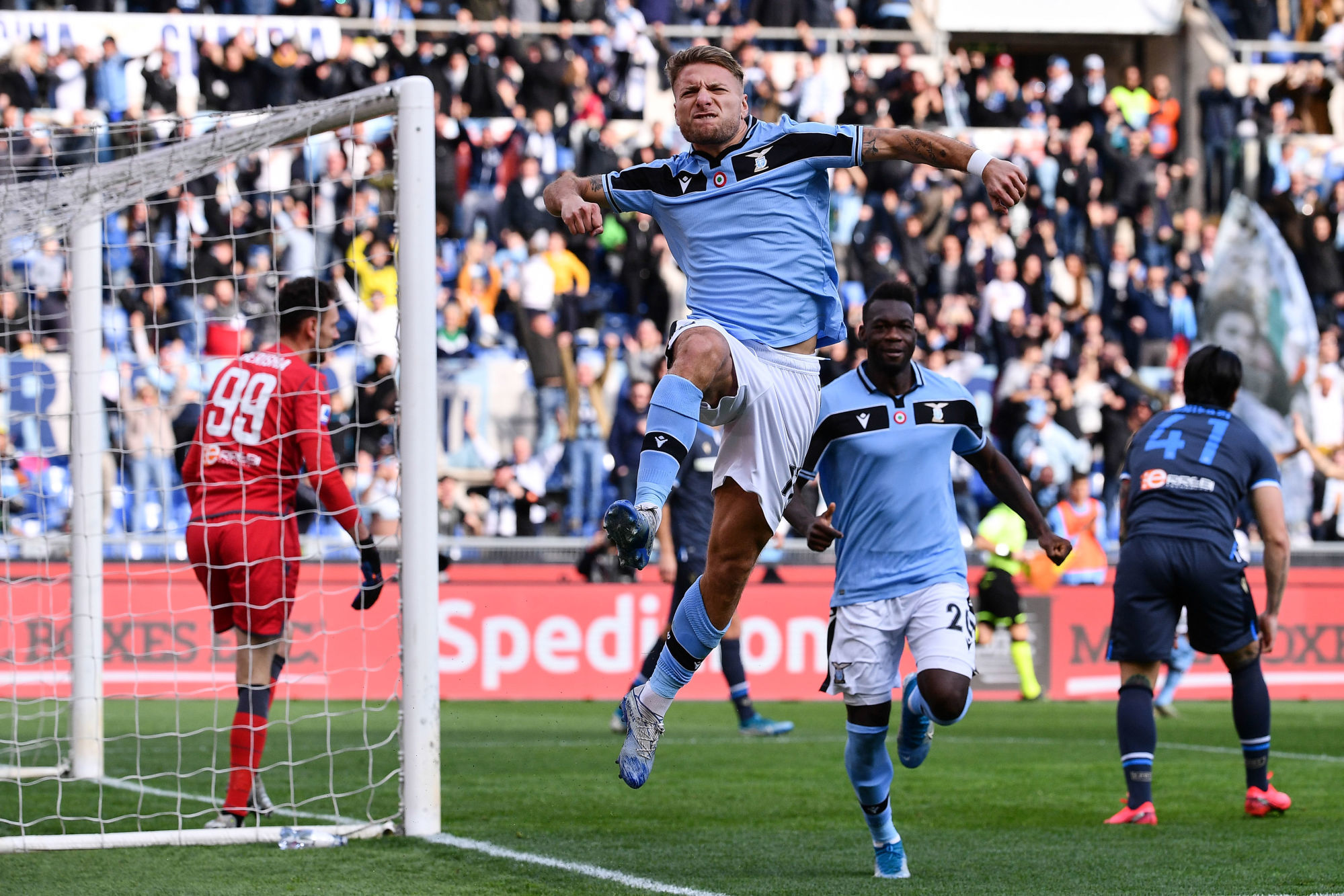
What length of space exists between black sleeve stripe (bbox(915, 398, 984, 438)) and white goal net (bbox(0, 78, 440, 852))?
2118 mm

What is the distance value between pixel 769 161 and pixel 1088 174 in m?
17.1

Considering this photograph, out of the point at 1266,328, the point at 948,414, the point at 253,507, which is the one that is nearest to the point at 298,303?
the point at 253,507

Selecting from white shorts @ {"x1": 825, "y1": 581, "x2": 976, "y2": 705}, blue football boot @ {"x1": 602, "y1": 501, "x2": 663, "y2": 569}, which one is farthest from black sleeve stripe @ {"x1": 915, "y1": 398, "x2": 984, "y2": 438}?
blue football boot @ {"x1": 602, "y1": 501, "x2": 663, "y2": 569}

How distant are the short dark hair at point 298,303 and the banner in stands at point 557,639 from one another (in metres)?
6.18

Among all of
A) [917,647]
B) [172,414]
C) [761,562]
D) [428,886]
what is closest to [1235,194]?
[761,562]

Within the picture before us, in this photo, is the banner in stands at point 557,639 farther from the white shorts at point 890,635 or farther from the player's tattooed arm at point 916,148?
the player's tattooed arm at point 916,148

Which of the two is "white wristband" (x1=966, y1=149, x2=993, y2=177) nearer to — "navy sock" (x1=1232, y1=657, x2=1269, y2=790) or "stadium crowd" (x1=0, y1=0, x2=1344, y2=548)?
"navy sock" (x1=1232, y1=657, x2=1269, y2=790)

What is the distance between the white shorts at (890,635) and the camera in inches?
251

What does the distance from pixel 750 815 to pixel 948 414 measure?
258 cm

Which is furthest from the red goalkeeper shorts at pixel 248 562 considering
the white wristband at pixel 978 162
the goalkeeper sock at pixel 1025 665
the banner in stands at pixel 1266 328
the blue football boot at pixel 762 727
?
the banner in stands at pixel 1266 328

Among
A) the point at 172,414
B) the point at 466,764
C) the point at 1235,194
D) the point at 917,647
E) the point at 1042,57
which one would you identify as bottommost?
the point at 466,764

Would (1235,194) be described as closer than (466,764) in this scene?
No

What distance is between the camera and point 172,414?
15.7m

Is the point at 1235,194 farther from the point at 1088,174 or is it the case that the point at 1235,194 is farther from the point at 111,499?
the point at 111,499
